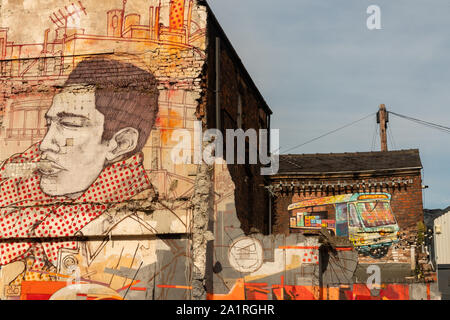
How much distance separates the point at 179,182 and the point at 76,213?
2133mm

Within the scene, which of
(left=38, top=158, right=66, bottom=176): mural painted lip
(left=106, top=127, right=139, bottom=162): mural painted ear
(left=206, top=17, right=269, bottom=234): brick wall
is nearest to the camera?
(left=106, top=127, right=139, bottom=162): mural painted ear

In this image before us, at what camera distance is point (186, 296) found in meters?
10.8

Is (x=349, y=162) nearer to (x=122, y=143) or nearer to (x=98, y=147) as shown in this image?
(x=122, y=143)

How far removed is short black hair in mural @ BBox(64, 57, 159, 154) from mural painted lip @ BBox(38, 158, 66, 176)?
1107 millimetres

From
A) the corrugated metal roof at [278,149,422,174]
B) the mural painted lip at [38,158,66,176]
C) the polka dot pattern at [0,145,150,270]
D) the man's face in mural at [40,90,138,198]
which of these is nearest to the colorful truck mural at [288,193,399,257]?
the corrugated metal roof at [278,149,422,174]

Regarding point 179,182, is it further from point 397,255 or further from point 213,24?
point 397,255

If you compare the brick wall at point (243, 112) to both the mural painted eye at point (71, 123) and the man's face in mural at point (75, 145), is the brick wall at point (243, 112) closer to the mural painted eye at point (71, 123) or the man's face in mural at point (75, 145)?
the man's face in mural at point (75, 145)

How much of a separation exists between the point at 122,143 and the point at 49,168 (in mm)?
1580

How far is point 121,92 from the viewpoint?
11719mm

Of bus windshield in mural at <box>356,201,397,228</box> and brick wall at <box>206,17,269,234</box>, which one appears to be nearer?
brick wall at <box>206,17,269,234</box>

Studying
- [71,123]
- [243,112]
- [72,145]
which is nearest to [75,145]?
[72,145]

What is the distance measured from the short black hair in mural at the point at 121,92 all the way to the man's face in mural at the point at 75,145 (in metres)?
0.15

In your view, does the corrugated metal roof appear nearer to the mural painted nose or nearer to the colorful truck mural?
the colorful truck mural

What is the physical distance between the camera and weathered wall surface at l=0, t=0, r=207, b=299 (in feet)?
36.3
